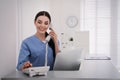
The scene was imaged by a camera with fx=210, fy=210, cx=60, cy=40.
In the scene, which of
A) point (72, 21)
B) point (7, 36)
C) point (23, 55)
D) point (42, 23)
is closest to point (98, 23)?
point (72, 21)

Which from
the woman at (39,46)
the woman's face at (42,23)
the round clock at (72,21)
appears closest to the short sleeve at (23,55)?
the woman at (39,46)

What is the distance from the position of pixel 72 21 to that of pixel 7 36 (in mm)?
3264

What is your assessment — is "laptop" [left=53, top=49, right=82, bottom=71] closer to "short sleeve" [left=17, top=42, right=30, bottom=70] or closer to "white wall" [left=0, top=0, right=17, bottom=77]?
"short sleeve" [left=17, top=42, right=30, bottom=70]

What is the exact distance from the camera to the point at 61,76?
4.16 feet

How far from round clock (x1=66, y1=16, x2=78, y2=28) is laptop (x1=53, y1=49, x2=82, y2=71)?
280 cm

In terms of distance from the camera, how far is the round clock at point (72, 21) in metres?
4.53

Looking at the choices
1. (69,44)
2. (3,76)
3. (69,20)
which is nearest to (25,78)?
(3,76)

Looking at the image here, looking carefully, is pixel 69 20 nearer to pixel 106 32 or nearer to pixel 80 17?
pixel 80 17

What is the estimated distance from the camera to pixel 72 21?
452cm

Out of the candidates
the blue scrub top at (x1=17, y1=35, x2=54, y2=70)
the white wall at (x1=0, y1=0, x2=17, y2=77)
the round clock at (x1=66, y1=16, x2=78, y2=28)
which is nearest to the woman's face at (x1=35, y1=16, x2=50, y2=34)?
the blue scrub top at (x1=17, y1=35, x2=54, y2=70)

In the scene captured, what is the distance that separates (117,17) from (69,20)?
103 cm

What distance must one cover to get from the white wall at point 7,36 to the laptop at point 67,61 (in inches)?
15.1

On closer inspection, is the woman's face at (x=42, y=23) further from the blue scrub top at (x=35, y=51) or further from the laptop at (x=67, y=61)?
the laptop at (x=67, y=61)

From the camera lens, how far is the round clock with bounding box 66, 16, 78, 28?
4531 mm
